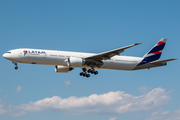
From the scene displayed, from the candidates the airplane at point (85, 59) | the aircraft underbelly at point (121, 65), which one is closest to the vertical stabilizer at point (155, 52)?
the airplane at point (85, 59)

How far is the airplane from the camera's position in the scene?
4150cm

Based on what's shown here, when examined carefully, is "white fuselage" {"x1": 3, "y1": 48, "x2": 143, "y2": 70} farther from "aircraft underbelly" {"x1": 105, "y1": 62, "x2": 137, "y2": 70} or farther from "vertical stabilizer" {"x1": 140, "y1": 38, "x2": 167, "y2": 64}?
"vertical stabilizer" {"x1": 140, "y1": 38, "x2": 167, "y2": 64}

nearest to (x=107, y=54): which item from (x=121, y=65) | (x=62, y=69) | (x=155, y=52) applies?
(x=121, y=65)

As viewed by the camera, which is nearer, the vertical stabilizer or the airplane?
the airplane

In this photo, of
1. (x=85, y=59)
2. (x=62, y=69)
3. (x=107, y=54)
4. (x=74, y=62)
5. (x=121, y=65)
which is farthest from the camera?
(x=62, y=69)

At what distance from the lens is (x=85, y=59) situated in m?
43.5

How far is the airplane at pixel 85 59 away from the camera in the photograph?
41500mm

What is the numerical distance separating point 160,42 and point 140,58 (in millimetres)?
6056

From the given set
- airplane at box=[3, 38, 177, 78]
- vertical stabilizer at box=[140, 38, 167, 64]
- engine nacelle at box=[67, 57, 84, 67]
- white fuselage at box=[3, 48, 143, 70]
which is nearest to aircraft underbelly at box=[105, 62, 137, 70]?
airplane at box=[3, 38, 177, 78]

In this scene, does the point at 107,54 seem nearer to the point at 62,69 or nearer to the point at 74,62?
the point at 74,62

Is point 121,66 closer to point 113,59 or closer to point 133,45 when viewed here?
point 113,59

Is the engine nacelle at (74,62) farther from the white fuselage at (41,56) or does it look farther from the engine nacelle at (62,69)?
the engine nacelle at (62,69)

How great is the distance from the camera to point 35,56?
136ft

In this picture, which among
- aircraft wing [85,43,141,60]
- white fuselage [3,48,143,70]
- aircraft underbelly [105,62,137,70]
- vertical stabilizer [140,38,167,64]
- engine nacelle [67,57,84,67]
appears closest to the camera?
aircraft wing [85,43,141,60]
